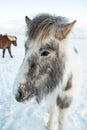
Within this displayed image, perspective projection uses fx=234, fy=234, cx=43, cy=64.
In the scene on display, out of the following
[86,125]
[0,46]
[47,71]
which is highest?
[47,71]

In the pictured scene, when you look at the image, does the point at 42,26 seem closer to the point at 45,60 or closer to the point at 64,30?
the point at 64,30

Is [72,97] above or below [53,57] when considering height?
below

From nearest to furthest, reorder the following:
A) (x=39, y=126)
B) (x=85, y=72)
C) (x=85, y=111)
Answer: (x=39, y=126), (x=85, y=111), (x=85, y=72)

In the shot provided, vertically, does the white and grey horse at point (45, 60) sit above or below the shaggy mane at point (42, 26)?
below

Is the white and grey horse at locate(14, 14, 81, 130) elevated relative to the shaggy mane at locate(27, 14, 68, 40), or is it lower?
lower

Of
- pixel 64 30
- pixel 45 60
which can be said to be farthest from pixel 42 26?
pixel 45 60

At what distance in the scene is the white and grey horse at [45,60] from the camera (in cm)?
260

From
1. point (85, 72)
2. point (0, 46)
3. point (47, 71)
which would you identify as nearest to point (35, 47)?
point (47, 71)

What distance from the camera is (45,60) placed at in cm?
269

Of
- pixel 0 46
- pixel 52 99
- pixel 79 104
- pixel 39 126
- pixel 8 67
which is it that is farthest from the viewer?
pixel 0 46

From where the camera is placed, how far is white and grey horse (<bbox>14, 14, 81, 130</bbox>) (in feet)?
8.54

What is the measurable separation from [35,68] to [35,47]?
238 mm

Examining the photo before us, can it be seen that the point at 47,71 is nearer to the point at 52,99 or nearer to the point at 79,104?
the point at 52,99

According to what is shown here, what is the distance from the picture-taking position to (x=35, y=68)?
2.64 m
